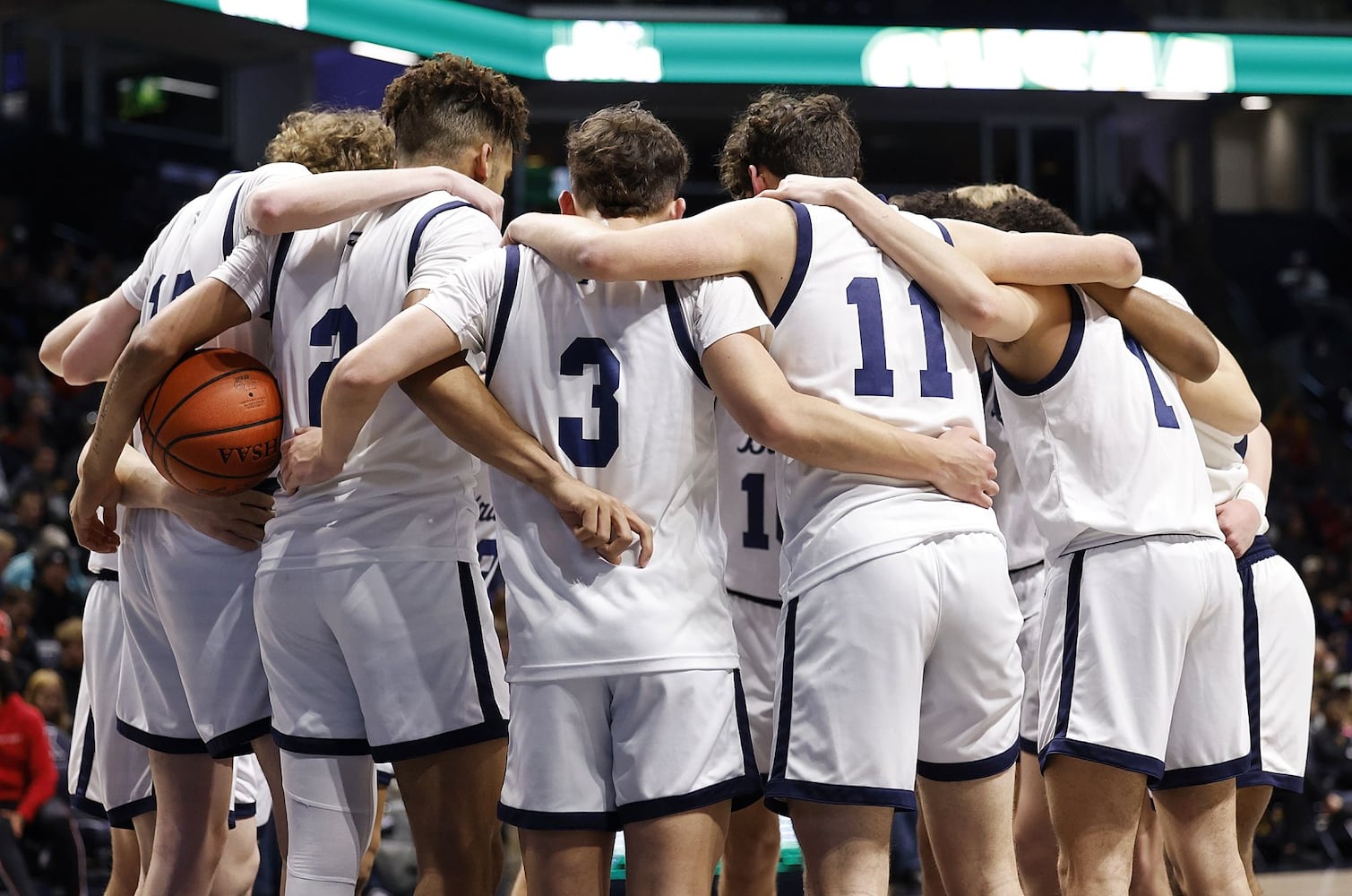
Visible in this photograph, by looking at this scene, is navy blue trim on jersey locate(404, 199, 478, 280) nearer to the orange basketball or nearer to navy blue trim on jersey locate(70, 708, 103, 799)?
the orange basketball

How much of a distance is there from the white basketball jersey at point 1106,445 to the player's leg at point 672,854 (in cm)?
134

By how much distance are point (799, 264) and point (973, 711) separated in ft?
3.53

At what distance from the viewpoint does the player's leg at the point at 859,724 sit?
9.80ft

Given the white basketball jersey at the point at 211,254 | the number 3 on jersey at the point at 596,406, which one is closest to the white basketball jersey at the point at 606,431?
the number 3 on jersey at the point at 596,406

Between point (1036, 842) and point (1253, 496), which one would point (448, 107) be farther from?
point (1036, 842)

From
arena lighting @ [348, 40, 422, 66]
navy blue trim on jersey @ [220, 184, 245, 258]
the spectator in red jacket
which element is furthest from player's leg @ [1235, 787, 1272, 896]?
arena lighting @ [348, 40, 422, 66]

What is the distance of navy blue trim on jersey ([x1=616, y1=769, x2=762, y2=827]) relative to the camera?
2.93 m

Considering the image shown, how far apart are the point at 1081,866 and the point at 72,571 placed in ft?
30.7

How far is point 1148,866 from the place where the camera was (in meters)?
4.64

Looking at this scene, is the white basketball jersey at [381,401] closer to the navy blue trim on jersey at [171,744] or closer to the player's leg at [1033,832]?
the navy blue trim on jersey at [171,744]

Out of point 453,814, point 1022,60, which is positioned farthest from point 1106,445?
point 1022,60

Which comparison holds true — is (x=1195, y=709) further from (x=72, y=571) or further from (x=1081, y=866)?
(x=72, y=571)

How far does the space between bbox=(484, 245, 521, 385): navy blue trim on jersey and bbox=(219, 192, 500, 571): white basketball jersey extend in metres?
0.18

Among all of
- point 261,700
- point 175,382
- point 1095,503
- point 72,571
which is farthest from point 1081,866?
point 72,571
